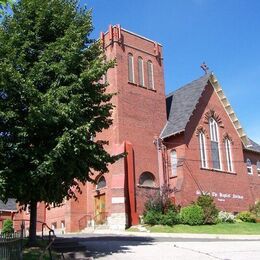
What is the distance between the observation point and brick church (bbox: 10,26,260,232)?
3259 cm

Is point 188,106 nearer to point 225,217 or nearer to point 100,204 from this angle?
point 225,217

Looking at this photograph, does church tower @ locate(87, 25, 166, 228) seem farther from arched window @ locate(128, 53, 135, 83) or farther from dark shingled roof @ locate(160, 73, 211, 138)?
dark shingled roof @ locate(160, 73, 211, 138)

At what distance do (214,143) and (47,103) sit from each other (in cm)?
2514

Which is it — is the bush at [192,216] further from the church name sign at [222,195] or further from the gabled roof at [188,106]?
the gabled roof at [188,106]

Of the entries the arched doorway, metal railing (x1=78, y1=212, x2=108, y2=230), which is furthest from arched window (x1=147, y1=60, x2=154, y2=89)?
metal railing (x1=78, y1=212, x2=108, y2=230)

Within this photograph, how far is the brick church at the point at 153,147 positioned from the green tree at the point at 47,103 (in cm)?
1317

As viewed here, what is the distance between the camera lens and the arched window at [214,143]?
37.8 metres

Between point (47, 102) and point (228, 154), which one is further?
point (228, 154)

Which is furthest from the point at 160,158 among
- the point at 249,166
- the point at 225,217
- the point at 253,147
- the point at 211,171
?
the point at 253,147

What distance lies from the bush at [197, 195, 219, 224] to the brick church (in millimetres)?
1401

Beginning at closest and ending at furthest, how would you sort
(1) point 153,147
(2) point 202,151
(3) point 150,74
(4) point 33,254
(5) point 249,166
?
(4) point 33,254 → (1) point 153,147 → (2) point 202,151 → (3) point 150,74 → (5) point 249,166

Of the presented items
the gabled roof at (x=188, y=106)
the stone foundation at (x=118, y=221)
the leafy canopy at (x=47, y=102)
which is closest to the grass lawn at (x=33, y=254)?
the leafy canopy at (x=47, y=102)

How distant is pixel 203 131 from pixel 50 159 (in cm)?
2343

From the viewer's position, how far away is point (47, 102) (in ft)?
51.2
